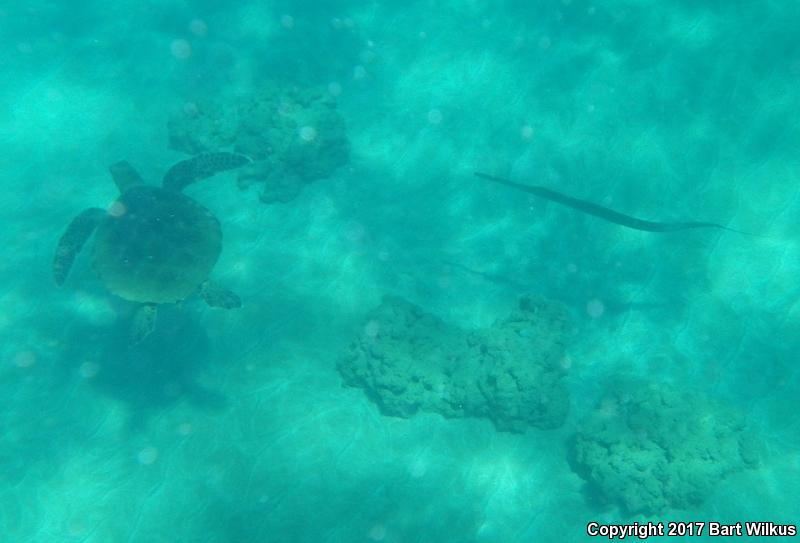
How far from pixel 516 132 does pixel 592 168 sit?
1.66 meters

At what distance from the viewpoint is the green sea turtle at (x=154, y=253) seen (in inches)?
234

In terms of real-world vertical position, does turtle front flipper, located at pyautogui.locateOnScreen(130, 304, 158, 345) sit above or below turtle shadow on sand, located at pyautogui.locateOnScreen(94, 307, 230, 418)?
above

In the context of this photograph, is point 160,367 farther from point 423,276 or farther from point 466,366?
point 466,366

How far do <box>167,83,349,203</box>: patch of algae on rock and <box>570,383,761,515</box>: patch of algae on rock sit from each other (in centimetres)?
673

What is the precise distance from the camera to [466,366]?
7.27m

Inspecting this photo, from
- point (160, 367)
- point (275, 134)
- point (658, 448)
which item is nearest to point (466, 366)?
point (658, 448)

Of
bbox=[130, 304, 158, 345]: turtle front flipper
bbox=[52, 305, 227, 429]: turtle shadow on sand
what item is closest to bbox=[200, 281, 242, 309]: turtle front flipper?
bbox=[130, 304, 158, 345]: turtle front flipper

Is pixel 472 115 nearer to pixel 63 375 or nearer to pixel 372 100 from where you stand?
pixel 372 100

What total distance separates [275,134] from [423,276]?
4.23 m

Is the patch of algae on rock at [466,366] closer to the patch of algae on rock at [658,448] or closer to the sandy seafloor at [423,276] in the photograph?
the sandy seafloor at [423,276]

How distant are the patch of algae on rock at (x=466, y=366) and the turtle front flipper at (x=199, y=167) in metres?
3.25

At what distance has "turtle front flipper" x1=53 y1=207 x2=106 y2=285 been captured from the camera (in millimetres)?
6770

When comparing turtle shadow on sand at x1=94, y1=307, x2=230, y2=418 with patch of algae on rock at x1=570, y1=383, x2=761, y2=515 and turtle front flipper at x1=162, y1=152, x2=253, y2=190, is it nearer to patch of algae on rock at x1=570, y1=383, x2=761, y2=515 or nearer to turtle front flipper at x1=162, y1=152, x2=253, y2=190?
turtle front flipper at x1=162, y1=152, x2=253, y2=190

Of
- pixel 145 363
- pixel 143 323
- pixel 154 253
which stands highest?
pixel 154 253
